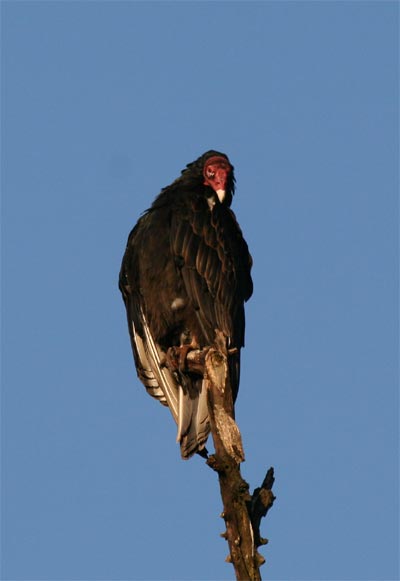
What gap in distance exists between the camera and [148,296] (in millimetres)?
7273

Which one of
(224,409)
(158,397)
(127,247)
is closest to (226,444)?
(224,409)

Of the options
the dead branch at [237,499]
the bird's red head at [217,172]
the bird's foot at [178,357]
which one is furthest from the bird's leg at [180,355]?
the bird's red head at [217,172]

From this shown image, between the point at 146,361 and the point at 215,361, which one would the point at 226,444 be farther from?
the point at 146,361

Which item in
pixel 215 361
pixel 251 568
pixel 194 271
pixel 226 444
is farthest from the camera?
pixel 194 271

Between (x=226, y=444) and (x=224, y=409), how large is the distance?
1.16ft

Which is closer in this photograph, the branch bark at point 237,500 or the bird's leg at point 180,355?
the branch bark at point 237,500

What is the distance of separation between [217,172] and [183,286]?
39.8 inches

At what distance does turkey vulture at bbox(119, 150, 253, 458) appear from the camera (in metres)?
7.06

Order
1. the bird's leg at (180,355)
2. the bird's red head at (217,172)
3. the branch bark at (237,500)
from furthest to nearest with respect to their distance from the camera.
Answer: the bird's red head at (217,172) → the bird's leg at (180,355) → the branch bark at (237,500)

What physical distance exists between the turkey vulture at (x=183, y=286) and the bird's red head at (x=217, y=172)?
5.3 inches

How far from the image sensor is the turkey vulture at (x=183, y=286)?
23.2ft

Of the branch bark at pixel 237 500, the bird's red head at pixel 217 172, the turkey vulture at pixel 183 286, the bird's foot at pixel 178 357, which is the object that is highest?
the bird's red head at pixel 217 172

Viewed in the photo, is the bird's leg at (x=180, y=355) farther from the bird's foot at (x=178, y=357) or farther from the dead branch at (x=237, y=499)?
the dead branch at (x=237, y=499)

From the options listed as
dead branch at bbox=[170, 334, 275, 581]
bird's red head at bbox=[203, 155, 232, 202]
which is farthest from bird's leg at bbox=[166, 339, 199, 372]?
bird's red head at bbox=[203, 155, 232, 202]
